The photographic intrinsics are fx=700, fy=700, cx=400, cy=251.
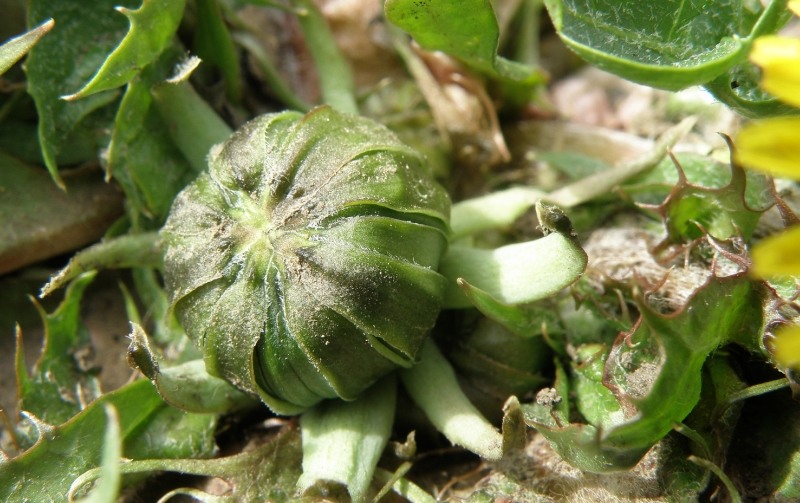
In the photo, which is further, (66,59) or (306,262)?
(66,59)

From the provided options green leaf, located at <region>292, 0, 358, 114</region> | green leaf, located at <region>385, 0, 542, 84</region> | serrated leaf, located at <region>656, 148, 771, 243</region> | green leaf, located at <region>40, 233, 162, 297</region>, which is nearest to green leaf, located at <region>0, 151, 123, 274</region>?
green leaf, located at <region>40, 233, 162, 297</region>

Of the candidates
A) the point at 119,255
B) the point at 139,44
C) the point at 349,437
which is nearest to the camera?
the point at 349,437

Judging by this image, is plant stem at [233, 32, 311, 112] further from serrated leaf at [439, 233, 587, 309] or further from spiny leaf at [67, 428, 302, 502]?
spiny leaf at [67, 428, 302, 502]

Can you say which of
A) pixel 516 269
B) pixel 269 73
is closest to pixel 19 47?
pixel 269 73

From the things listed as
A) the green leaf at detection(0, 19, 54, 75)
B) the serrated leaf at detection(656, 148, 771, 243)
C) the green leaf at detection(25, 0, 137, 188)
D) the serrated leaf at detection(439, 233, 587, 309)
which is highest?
the green leaf at detection(0, 19, 54, 75)

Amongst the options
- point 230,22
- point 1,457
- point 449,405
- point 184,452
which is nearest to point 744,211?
point 449,405

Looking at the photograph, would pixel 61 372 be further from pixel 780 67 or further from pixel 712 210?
pixel 780 67
